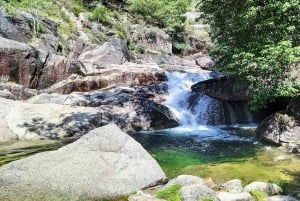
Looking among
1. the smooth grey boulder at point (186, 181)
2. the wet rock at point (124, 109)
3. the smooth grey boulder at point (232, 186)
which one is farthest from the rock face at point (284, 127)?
the smooth grey boulder at point (186, 181)

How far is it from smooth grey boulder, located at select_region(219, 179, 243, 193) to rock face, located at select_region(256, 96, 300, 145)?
6.51 m

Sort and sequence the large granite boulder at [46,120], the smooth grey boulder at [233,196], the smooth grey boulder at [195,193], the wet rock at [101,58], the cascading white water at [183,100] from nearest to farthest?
the smooth grey boulder at [233,196], the smooth grey boulder at [195,193], the large granite boulder at [46,120], the cascading white water at [183,100], the wet rock at [101,58]

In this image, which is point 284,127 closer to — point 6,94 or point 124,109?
point 124,109

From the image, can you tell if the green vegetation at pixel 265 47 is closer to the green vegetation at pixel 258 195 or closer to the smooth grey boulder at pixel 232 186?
the smooth grey boulder at pixel 232 186

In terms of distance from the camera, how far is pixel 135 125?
19.9 m

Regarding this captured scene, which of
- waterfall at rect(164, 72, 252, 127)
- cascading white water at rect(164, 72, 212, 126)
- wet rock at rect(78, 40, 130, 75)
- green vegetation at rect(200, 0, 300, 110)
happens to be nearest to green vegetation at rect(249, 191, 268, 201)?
green vegetation at rect(200, 0, 300, 110)

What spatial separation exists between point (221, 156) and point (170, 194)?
6.13 meters

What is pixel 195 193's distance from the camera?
8523 millimetres

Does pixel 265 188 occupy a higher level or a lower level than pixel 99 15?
lower

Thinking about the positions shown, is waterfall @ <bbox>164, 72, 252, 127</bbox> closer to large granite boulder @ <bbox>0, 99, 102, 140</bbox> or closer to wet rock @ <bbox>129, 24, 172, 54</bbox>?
large granite boulder @ <bbox>0, 99, 102, 140</bbox>

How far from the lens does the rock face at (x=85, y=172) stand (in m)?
8.62

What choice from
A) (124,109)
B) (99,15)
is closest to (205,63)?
(99,15)

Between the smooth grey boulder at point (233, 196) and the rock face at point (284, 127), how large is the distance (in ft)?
24.0

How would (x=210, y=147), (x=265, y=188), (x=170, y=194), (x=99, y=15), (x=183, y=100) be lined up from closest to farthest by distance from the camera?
(x=170, y=194) → (x=265, y=188) → (x=210, y=147) → (x=183, y=100) → (x=99, y=15)
